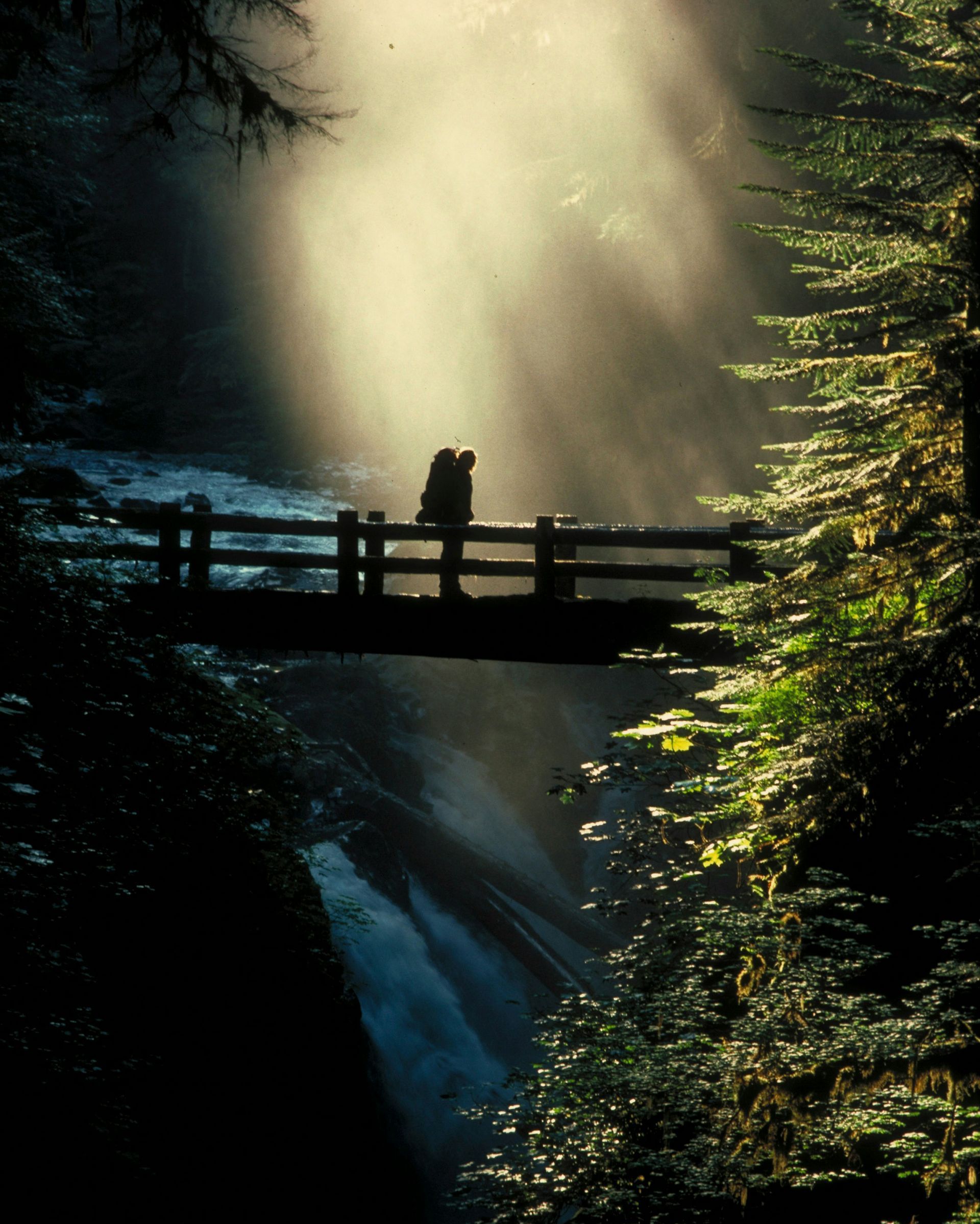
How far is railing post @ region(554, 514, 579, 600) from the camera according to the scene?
31.8 ft

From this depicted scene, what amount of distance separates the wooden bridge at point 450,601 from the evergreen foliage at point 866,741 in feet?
10.6

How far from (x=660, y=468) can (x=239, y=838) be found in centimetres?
2643

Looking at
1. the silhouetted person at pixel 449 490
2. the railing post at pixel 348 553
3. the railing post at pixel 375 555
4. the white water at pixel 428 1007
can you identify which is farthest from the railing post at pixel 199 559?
the white water at pixel 428 1007

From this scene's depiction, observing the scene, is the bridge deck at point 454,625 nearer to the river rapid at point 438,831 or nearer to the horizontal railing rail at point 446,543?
the horizontal railing rail at point 446,543

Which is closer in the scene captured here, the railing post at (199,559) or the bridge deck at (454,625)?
the bridge deck at (454,625)

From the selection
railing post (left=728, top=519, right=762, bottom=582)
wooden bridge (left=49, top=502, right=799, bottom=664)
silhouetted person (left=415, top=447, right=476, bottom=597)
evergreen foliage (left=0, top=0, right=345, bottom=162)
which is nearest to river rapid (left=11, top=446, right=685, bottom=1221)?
wooden bridge (left=49, top=502, right=799, bottom=664)

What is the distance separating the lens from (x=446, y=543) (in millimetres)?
9891

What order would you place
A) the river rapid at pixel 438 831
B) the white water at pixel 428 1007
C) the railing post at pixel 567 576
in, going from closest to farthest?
the railing post at pixel 567 576, the white water at pixel 428 1007, the river rapid at pixel 438 831

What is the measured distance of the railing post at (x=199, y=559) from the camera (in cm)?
959

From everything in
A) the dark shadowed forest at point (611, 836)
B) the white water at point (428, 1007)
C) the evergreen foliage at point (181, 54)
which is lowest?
the white water at point (428, 1007)

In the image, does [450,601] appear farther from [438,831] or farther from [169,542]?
[438,831]

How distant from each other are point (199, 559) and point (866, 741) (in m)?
6.88

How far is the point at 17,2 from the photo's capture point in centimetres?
512

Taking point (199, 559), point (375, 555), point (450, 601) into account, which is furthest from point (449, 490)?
point (199, 559)
